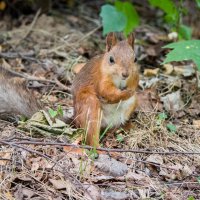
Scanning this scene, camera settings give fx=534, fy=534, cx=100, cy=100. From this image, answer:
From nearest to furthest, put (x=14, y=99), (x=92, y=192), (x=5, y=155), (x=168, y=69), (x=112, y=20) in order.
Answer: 1. (x=92, y=192)
2. (x=5, y=155)
3. (x=14, y=99)
4. (x=112, y=20)
5. (x=168, y=69)

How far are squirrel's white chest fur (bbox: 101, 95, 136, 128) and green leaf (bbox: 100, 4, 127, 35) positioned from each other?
49.1 inches

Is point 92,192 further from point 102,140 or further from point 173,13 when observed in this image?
point 173,13

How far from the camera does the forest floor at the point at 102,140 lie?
3785 millimetres

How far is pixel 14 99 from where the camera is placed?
459cm

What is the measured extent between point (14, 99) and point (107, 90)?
2.65 feet

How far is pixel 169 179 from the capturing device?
13.3ft

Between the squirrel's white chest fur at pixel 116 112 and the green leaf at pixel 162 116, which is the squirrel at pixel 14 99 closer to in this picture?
the squirrel's white chest fur at pixel 116 112

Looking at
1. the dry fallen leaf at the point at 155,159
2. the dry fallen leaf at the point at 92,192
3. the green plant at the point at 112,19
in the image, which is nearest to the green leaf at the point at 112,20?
the green plant at the point at 112,19

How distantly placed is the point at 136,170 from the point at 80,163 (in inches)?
18.5

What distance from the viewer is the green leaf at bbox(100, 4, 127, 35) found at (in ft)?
18.7

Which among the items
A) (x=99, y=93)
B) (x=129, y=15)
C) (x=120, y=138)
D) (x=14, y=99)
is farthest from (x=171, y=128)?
(x=129, y=15)

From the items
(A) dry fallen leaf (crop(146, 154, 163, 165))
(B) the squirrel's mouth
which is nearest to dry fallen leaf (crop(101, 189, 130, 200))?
(A) dry fallen leaf (crop(146, 154, 163, 165))

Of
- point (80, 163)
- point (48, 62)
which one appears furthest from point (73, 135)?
point (48, 62)

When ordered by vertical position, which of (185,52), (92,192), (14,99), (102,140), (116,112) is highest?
(185,52)
